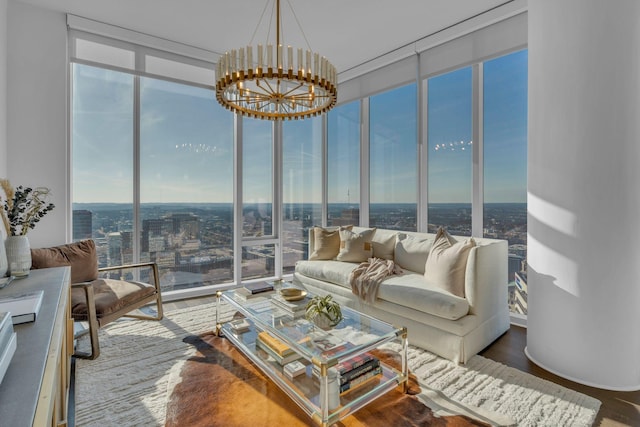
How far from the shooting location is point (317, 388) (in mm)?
1908

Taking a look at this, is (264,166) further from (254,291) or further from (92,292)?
(92,292)

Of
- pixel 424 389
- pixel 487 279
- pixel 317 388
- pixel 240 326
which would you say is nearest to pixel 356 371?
pixel 317 388

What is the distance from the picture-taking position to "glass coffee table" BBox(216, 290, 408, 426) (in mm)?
1735

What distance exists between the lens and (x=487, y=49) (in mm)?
3338

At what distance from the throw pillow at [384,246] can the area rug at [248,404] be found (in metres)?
1.40

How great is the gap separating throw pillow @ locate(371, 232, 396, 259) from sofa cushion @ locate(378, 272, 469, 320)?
0.57 meters

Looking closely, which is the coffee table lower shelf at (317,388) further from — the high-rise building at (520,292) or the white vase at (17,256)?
the high-rise building at (520,292)

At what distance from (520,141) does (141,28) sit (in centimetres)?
418

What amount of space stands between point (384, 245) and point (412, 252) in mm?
417

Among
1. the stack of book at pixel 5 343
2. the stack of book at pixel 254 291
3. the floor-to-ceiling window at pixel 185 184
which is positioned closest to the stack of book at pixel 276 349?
the stack of book at pixel 254 291

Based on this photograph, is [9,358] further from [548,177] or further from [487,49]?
[487,49]

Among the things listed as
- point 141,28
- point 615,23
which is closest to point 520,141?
point 615,23

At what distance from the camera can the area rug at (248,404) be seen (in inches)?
71.2

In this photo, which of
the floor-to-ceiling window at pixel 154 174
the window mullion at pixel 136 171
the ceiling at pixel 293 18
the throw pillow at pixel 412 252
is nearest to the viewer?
the ceiling at pixel 293 18
